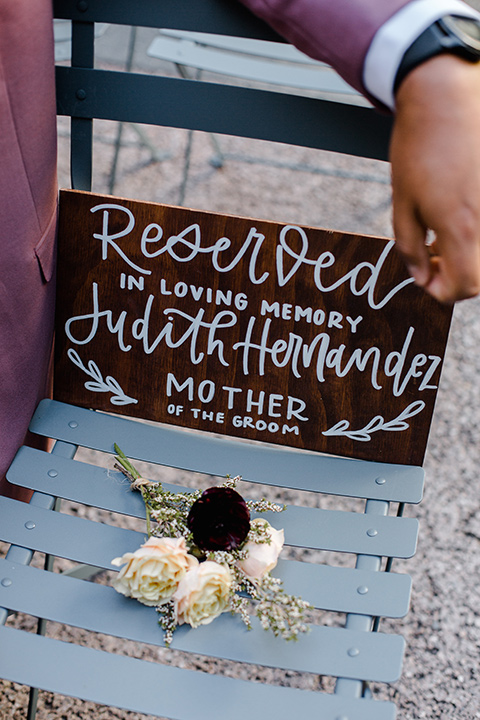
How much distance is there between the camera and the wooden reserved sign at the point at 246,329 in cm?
115

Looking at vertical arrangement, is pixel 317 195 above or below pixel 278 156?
below

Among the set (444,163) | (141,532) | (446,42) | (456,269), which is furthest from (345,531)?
(446,42)

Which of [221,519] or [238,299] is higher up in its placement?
[238,299]

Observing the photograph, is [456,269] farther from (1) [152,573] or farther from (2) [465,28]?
(1) [152,573]

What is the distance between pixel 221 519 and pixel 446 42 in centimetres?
64

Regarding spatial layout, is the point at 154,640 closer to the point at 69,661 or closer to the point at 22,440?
the point at 69,661

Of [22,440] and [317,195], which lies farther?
[317,195]

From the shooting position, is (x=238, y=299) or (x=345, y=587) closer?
(x=345, y=587)

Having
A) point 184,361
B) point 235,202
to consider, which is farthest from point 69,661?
point 235,202

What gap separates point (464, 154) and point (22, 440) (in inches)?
31.8

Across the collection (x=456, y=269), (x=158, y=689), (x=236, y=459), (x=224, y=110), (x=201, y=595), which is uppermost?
(x=224, y=110)

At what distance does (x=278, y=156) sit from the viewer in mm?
3066

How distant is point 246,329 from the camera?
1223 millimetres

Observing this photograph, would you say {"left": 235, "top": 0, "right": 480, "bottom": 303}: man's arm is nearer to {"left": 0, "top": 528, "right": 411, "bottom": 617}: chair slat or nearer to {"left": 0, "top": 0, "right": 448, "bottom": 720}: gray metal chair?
{"left": 0, "top": 0, "right": 448, "bottom": 720}: gray metal chair
